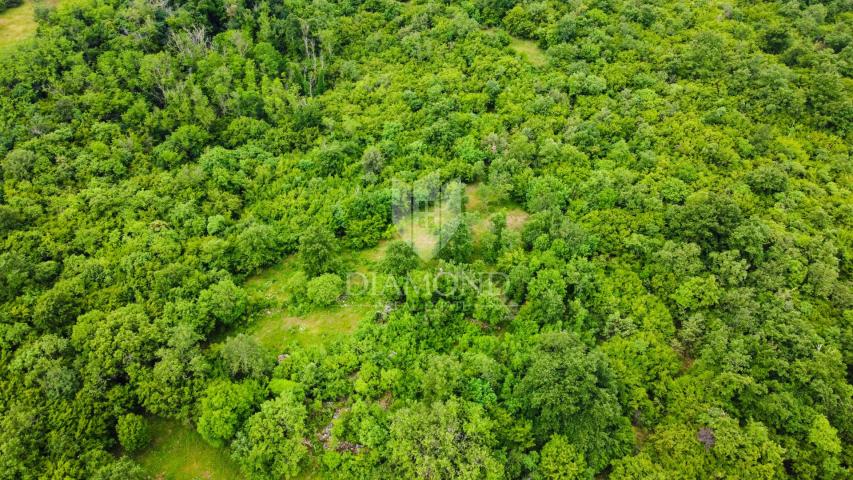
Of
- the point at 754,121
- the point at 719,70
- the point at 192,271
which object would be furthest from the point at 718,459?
the point at 719,70

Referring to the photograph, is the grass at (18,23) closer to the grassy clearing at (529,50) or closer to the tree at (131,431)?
the tree at (131,431)

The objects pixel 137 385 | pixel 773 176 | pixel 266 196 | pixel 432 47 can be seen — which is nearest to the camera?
pixel 137 385

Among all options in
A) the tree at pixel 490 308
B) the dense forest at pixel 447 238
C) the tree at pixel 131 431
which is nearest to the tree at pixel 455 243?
the dense forest at pixel 447 238

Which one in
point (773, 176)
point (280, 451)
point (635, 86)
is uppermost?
point (635, 86)

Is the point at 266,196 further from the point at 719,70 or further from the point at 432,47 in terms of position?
the point at 719,70

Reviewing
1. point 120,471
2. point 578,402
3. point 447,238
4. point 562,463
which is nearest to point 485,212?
point 447,238
